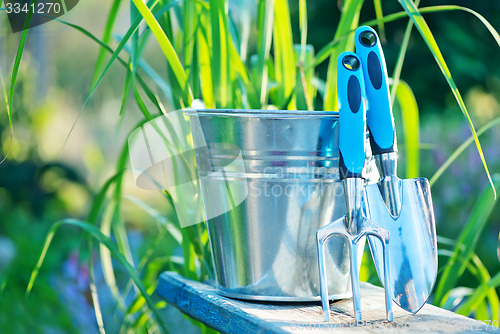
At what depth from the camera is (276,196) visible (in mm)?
564

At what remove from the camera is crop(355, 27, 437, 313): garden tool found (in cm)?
53

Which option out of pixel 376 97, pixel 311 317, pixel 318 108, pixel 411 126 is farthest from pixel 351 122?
pixel 318 108

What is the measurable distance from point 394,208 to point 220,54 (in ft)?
1.03

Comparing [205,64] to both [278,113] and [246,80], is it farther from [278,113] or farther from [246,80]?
Result: [278,113]

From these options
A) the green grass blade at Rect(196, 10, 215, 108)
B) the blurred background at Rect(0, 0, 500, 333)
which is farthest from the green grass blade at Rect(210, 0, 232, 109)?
the blurred background at Rect(0, 0, 500, 333)

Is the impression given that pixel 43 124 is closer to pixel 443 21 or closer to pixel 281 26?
pixel 443 21

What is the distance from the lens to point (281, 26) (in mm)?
749

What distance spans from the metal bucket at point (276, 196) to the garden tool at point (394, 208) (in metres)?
0.04

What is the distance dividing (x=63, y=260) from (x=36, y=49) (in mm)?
2463

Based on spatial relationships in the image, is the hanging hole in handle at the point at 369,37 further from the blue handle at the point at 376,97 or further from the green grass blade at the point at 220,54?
the green grass blade at the point at 220,54

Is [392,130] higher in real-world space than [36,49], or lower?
lower

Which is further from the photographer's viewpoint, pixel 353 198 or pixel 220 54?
pixel 220 54

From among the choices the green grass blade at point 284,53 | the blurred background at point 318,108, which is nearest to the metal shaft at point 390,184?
the green grass blade at point 284,53

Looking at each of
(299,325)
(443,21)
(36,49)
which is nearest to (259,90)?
(299,325)
